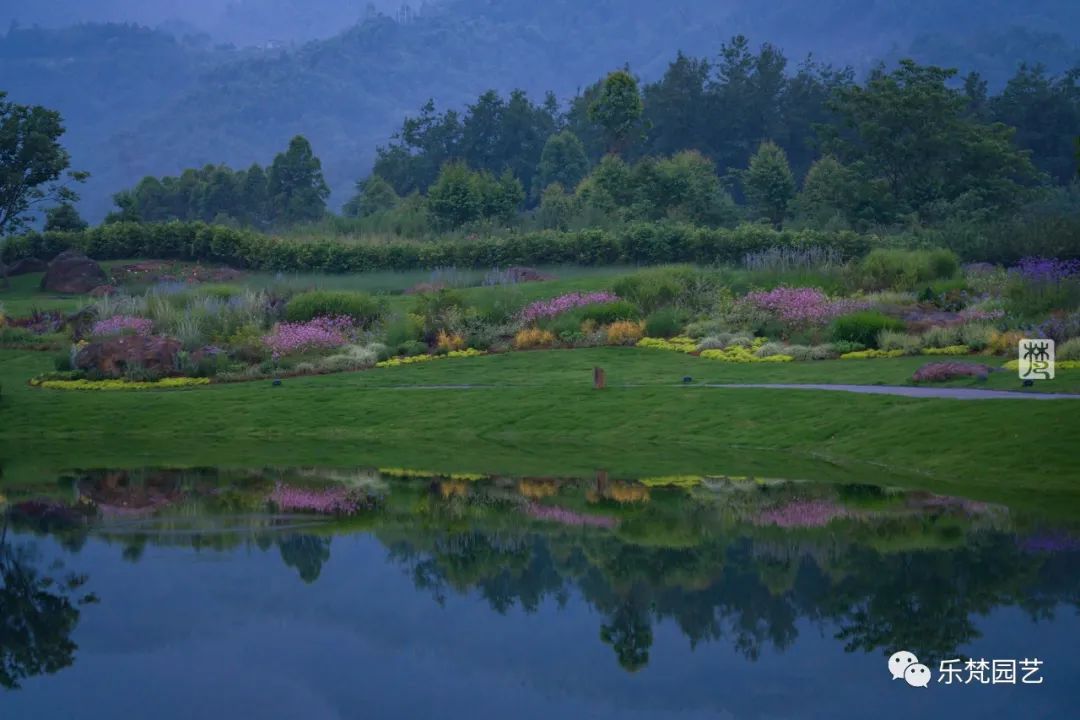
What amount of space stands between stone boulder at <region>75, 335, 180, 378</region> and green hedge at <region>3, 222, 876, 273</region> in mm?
16600

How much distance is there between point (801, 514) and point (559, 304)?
18104mm

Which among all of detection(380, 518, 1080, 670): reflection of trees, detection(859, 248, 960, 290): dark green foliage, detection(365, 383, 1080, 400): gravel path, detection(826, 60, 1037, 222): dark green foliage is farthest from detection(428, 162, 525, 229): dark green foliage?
detection(380, 518, 1080, 670): reflection of trees

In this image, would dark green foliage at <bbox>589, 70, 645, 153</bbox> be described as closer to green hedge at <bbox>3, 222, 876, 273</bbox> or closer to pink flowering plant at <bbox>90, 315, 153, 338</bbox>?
green hedge at <bbox>3, 222, 876, 273</bbox>

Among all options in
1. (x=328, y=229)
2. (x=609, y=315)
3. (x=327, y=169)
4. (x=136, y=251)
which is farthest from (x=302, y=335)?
(x=327, y=169)

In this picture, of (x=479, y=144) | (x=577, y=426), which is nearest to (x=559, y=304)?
(x=577, y=426)

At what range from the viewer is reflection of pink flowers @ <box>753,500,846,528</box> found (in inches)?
623

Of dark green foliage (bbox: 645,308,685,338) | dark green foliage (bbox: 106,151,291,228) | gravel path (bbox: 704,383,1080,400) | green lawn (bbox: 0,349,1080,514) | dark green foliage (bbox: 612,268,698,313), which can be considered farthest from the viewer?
dark green foliage (bbox: 106,151,291,228)

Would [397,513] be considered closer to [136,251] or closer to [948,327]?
[948,327]

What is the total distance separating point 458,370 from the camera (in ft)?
97.3

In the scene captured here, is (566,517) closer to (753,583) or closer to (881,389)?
(753,583)

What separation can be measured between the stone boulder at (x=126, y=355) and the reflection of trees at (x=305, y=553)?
15.6 meters

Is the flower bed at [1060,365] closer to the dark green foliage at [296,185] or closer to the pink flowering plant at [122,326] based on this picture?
the pink flowering plant at [122,326]

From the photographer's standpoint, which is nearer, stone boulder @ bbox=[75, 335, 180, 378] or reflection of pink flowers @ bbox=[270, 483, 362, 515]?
reflection of pink flowers @ bbox=[270, 483, 362, 515]

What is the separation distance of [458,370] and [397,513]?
12.1m
